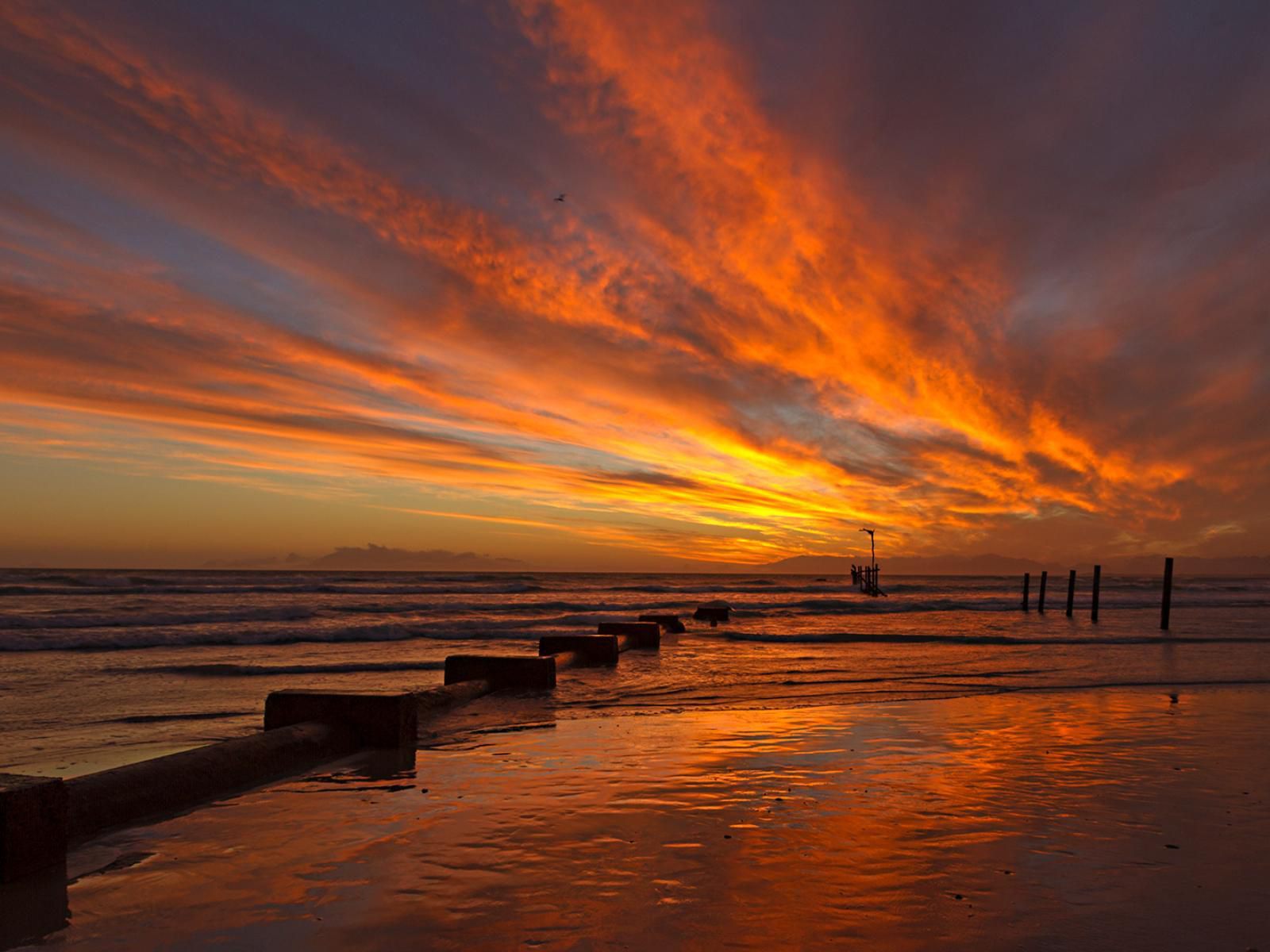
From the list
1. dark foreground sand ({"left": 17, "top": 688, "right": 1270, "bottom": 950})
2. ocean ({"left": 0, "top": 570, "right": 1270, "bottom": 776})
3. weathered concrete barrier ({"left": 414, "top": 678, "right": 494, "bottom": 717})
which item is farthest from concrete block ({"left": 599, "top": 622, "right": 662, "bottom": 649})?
dark foreground sand ({"left": 17, "top": 688, "right": 1270, "bottom": 950})

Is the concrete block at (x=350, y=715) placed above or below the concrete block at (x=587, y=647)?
above

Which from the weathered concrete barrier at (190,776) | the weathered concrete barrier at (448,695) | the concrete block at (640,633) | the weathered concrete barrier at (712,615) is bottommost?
the weathered concrete barrier at (712,615)

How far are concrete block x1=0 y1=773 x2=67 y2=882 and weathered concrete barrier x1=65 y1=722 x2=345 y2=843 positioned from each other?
19 centimetres

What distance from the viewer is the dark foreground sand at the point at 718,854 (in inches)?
133

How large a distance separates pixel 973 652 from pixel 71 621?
25.7 meters

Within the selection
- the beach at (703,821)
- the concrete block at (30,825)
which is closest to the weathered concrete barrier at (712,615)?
the beach at (703,821)

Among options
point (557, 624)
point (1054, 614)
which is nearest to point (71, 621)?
point (557, 624)

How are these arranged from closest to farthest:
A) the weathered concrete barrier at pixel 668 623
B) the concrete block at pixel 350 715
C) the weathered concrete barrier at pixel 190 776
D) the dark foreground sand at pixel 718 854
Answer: the dark foreground sand at pixel 718 854 < the weathered concrete barrier at pixel 190 776 < the concrete block at pixel 350 715 < the weathered concrete barrier at pixel 668 623

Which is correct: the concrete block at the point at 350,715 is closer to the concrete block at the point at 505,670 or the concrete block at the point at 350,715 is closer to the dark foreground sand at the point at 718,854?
the dark foreground sand at the point at 718,854

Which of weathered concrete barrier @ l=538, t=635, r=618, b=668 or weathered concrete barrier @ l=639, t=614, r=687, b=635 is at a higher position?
weathered concrete barrier @ l=538, t=635, r=618, b=668

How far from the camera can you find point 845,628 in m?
27.9

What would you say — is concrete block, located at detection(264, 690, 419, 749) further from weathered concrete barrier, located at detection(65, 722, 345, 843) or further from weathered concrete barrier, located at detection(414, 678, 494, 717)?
weathered concrete barrier, located at detection(414, 678, 494, 717)

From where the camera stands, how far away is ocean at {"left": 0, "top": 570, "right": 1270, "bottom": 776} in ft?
32.6

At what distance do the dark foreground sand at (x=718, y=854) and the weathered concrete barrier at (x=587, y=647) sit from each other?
717 centimetres
